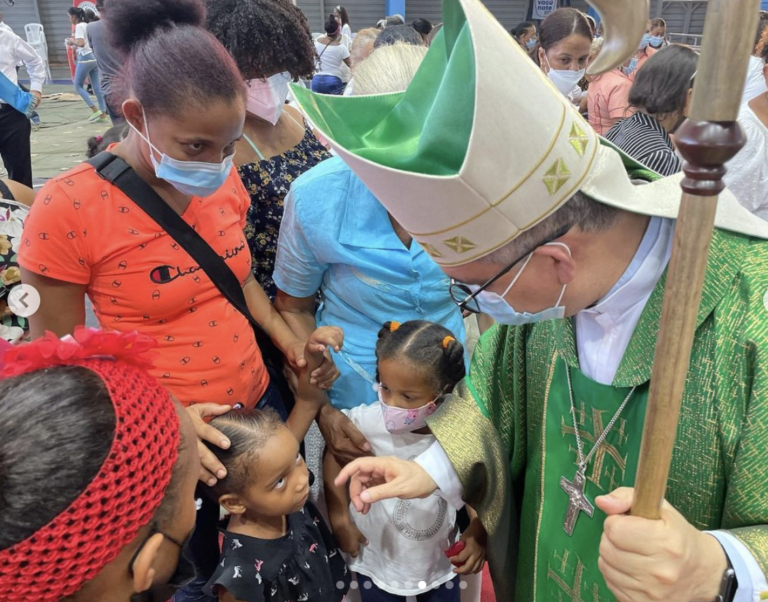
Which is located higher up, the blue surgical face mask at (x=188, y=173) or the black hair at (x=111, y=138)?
the blue surgical face mask at (x=188, y=173)

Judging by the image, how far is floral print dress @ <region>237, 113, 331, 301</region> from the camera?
2289mm

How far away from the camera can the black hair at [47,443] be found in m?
0.93

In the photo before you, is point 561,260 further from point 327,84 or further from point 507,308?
point 327,84

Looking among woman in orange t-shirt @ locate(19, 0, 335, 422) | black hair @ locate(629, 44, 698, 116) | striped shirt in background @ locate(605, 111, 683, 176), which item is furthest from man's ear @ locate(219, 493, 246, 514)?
black hair @ locate(629, 44, 698, 116)

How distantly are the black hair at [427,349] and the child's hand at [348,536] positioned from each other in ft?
1.83

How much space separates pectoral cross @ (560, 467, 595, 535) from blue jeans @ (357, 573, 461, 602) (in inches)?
36.3

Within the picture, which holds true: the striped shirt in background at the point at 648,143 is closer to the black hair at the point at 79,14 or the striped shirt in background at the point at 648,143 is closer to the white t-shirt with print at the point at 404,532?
the white t-shirt with print at the point at 404,532

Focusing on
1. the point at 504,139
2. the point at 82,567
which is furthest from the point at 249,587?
the point at 504,139

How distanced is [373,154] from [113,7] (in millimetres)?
1004

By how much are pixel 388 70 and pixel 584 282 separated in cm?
94

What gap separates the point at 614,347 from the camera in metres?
1.29

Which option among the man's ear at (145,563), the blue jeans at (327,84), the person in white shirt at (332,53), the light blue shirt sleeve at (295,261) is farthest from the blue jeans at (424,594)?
the person in white shirt at (332,53)

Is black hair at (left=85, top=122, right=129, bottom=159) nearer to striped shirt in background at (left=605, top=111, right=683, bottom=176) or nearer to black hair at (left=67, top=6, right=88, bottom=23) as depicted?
striped shirt in background at (left=605, top=111, right=683, bottom=176)

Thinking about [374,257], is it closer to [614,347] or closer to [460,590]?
[614,347]
